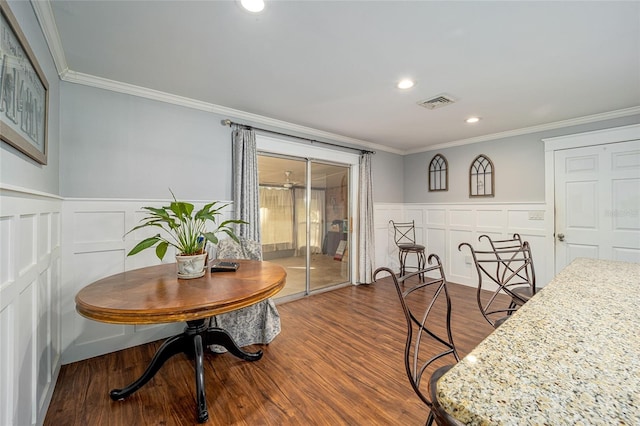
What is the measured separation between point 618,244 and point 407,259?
2652 mm

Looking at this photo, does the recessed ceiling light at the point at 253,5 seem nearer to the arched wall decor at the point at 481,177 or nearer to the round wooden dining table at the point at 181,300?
the round wooden dining table at the point at 181,300

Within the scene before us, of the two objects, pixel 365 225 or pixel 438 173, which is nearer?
pixel 365 225

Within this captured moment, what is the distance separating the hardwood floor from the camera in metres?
1.59

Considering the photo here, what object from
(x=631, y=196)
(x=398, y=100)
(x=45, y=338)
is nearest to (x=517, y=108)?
(x=398, y=100)

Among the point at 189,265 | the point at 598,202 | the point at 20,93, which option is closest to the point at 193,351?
the point at 189,265

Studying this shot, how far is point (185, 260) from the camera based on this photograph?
1760 mm

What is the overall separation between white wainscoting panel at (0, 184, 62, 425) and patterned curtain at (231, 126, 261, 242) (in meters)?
1.45

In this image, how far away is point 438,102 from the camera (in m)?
2.78

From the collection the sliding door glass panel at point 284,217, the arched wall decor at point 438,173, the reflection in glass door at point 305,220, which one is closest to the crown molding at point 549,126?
the arched wall decor at point 438,173

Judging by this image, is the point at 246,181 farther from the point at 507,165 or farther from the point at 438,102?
the point at 507,165

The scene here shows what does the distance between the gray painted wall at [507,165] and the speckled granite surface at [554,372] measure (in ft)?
11.1

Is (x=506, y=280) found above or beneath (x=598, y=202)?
beneath

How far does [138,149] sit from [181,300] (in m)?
1.81

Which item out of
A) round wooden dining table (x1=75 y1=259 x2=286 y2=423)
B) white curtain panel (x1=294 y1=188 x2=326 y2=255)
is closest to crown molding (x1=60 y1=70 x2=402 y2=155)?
white curtain panel (x1=294 y1=188 x2=326 y2=255)
